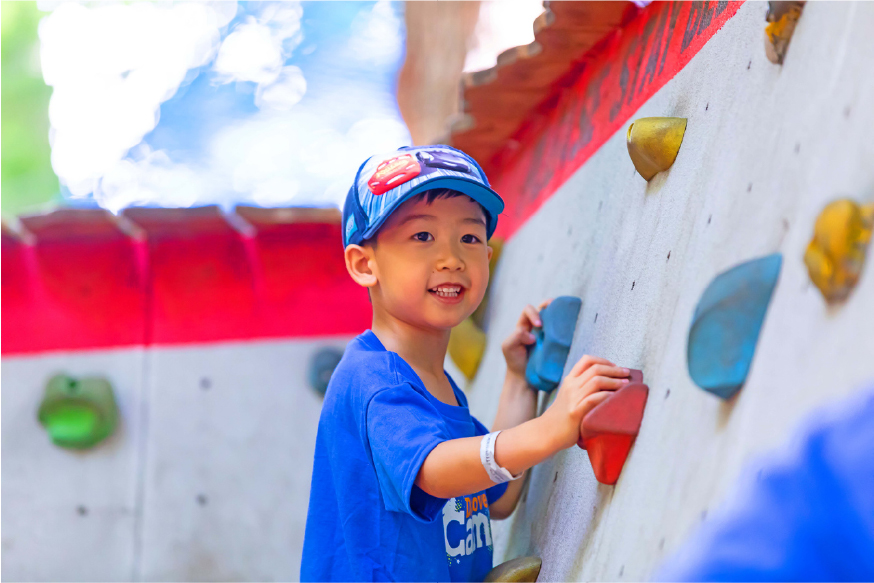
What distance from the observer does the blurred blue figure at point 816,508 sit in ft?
2.37

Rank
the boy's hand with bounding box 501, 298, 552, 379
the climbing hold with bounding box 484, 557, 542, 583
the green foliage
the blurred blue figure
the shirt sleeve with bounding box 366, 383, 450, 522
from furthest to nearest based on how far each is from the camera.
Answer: the green foliage < the boy's hand with bounding box 501, 298, 552, 379 < the climbing hold with bounding box 484, 557, 542, 583 < the shirt sleeve with bounding box 366, 383, 450, 522 < the blurred blue figure

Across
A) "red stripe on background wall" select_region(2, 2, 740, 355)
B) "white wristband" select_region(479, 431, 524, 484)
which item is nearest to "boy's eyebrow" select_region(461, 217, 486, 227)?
"white wristband" select_region(479, 431, 524, 484)

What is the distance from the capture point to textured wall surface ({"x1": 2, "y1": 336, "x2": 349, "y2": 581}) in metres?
2.59

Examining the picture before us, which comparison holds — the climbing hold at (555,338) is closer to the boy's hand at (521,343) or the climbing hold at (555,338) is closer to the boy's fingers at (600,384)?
the boy's hand at (521,343)

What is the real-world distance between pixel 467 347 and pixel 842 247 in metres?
1.57

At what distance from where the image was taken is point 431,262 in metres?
1.39

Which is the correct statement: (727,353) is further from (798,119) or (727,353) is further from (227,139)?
(227,139)

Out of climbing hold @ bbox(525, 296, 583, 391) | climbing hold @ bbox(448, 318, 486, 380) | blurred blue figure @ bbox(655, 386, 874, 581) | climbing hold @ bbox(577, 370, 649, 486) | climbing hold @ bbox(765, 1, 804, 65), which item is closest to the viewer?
blurred blue figure @ bbox(655, 386, 874, 581)

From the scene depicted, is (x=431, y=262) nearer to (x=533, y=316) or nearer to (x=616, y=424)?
(x=533, y=316)

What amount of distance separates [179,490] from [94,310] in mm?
644

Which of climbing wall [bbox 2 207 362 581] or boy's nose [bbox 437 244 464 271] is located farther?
climbing wall [bbox 2 207 362 581]

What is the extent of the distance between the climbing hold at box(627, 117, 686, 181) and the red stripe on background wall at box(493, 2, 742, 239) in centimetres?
13

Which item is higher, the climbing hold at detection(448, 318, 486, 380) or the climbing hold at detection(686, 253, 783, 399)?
the climbing hold at detection(448, 318, 486, 380)

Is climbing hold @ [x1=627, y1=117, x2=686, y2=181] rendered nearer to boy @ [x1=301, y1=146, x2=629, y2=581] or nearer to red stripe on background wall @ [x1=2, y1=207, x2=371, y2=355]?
boy @ [x1=301, y1=146, x2=629, y2=581]
